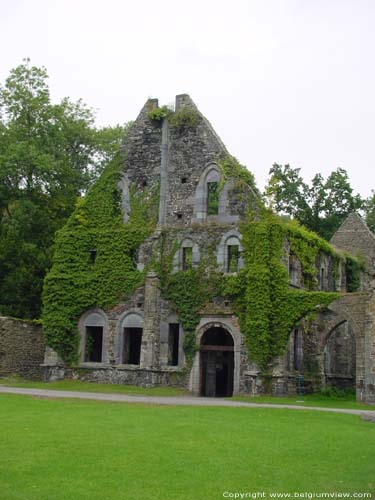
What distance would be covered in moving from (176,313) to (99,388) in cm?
485

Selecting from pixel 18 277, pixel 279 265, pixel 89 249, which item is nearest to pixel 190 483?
pixel 279 265

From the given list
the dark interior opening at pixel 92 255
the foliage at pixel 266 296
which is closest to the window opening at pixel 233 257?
the foliage at pixel 266 296

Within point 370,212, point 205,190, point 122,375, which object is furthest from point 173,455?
point 370,212

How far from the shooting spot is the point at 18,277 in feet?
142

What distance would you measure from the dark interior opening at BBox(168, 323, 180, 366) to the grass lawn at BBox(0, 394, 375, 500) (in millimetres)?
12845

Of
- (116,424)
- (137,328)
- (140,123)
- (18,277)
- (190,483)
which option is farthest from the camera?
(18,277)

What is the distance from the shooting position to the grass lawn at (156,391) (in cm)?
2981

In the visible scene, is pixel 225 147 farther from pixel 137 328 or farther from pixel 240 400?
pixel 240 400

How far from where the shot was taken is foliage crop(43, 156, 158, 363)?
36.4 meters

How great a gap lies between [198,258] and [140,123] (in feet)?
26.6

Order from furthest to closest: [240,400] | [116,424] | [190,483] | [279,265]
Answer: [279,265] → [240,400] → [116,424] → [190,483]

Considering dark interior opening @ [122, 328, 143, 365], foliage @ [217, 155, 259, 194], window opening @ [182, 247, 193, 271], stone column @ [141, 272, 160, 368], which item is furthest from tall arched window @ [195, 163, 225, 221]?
dark interior opening @ [122, 328, 143, 365]

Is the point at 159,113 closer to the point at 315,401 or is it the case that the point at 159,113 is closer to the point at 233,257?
the point at 233,257

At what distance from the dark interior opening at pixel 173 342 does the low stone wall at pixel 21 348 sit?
8.78m
